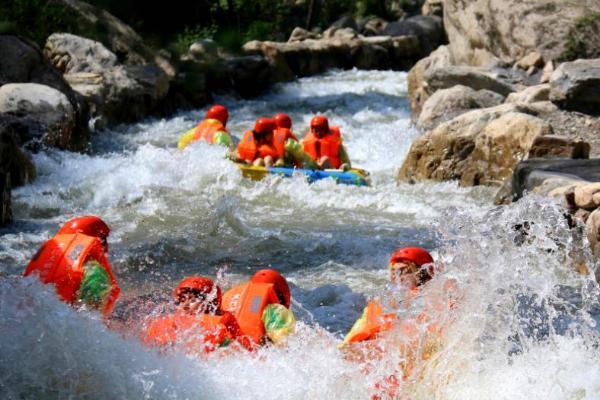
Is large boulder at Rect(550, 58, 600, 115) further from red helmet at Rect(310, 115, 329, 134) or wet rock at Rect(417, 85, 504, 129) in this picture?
red helmet at Rect(310, 115, 329, 134)

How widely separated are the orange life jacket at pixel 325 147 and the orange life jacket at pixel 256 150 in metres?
0.34

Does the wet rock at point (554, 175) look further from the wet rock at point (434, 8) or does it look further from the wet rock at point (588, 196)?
the wet rock at point (434, 8)

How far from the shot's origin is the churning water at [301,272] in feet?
13.4

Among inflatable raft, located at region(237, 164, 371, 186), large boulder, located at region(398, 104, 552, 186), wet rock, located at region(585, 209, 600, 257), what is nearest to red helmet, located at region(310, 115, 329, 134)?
inflatable raft, located at region(237, 164, 371, 186)

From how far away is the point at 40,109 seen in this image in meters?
11.7

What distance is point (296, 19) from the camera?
103 feet

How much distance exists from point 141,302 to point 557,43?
9.23 m

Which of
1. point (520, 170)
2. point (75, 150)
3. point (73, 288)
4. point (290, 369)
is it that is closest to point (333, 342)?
point (290, 369)

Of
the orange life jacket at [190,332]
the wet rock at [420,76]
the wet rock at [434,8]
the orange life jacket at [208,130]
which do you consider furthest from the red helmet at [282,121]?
the wet rock at [434,8]

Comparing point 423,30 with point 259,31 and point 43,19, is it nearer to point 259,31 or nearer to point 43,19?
point 259,31

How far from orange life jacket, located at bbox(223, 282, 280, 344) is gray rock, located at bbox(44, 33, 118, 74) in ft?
36.1

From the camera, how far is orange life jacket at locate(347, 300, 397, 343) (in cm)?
458

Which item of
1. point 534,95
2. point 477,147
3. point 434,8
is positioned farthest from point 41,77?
point 434,8

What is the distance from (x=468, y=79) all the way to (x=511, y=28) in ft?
4.22
